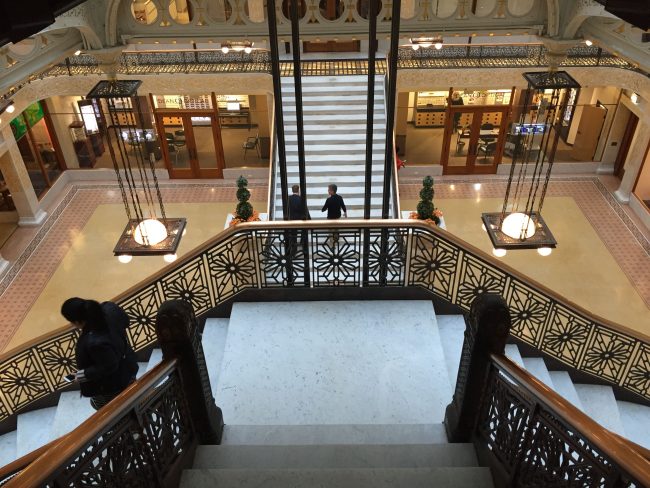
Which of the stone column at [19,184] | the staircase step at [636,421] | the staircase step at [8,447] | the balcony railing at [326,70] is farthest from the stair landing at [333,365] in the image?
the stone column at [19,184]

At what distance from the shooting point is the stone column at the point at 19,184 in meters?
10.7

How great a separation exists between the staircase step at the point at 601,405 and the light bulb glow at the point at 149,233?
448 centimetres

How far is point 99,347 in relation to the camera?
3.29 metres

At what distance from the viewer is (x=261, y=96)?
12.6m

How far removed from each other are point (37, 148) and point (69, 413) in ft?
30.5

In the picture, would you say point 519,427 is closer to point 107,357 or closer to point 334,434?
point 334,434

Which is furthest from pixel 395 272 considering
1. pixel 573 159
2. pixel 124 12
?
pixel 573 159

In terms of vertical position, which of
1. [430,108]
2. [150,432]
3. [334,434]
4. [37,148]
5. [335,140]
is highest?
[150,432]

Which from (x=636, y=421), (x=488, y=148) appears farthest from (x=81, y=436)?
(x=488, y=148)

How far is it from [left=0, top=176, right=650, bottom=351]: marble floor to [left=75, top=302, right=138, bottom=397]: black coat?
553 cm

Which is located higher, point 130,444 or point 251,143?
point 130,444

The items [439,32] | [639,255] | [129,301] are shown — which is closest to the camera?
[129,301]

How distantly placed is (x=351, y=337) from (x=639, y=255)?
24.9 feet

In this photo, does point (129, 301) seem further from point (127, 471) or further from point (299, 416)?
point (127, 471)
